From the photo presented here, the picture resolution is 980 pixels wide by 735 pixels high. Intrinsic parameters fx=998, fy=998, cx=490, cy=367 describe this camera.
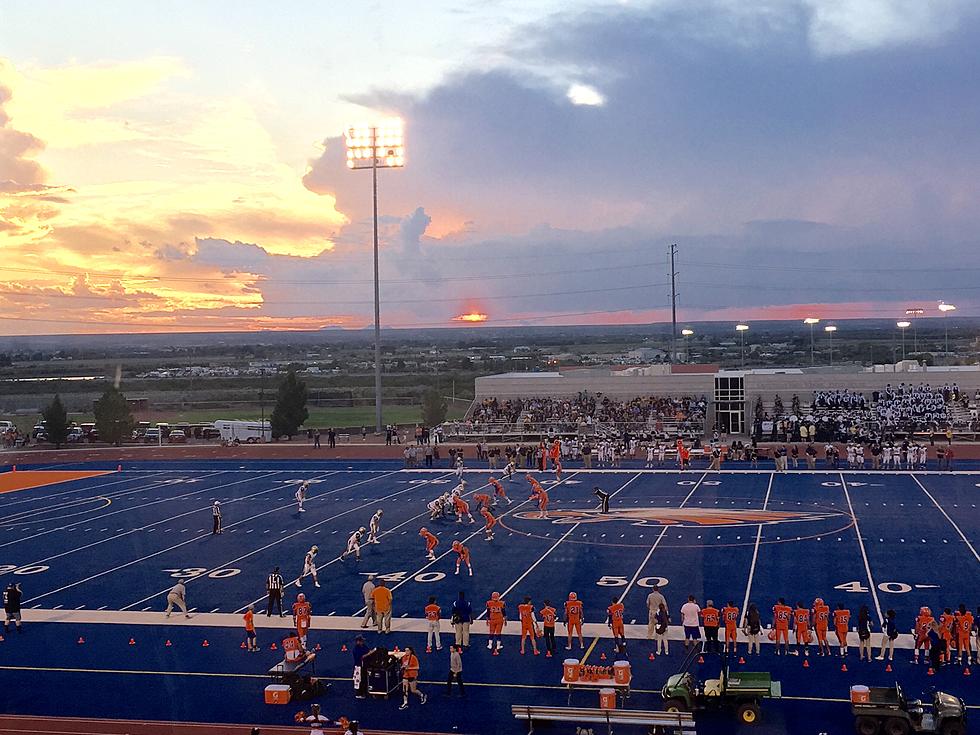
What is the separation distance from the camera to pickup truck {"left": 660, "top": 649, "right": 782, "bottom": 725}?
13367mm

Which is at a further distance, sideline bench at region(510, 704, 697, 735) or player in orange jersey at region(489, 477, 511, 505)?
player in orange jersey at region(489, 477, 511, 505)

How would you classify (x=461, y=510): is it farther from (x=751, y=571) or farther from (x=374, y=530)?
(x=751, y=571)

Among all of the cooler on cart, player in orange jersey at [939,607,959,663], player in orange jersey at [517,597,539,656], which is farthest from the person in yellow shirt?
player in orange jersey at [939,607,959,663]

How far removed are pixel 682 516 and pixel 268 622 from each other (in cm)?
1411

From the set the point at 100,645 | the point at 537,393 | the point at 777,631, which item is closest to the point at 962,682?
the point at 777,631

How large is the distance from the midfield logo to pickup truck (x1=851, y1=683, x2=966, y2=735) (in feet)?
48.8

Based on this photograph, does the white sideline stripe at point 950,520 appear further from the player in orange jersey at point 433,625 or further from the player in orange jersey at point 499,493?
the player in orange jersey at point 499,493

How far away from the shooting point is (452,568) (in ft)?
76.2

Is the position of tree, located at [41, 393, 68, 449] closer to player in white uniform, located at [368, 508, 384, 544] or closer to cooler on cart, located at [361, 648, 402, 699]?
player in white uniform, located at [368, 508, 384, 544]

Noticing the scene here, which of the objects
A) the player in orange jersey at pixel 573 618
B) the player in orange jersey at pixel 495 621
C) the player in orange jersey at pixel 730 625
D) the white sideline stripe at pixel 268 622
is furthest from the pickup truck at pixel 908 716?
the player in orange jersey at pixel 495 621

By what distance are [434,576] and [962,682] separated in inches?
446

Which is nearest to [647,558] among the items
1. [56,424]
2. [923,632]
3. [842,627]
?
[842,627]

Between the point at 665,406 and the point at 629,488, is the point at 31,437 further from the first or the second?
the point at 629,488

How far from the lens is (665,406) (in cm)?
5594
